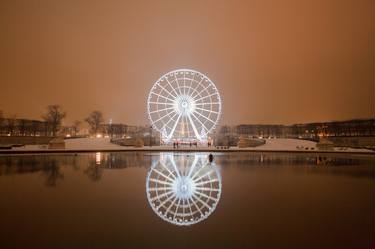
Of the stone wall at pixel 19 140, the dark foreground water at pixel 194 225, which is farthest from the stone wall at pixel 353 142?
the stone wall at pixel 19 140

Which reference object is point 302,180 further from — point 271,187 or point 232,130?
point 232,130

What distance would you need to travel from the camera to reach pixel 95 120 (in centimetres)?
10188

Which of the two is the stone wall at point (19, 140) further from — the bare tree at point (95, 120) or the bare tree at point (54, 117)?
the bare tree at point (95, 120)

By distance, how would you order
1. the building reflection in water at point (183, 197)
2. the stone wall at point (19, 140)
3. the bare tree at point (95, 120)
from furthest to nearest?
the bare tree at point (95, 120) < the stone wall at point (19, 140) < the building reflection in water at point (183, 197)

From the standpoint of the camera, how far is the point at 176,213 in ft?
32.0

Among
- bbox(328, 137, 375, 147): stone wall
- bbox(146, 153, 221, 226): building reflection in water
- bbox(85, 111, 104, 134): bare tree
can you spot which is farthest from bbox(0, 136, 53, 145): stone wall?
bbox(328, 137, 375, 147): stone wall

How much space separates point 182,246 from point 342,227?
14.1 feet

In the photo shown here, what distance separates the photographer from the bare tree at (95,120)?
102 metres

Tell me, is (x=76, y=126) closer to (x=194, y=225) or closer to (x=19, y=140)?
(x=19, y=140)

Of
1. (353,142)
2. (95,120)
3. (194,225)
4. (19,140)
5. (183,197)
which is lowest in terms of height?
(194,225)

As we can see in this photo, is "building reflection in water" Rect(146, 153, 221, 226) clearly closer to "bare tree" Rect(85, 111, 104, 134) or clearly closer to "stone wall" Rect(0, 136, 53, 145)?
"stone wall" Rect(0, 136, 53, 145)

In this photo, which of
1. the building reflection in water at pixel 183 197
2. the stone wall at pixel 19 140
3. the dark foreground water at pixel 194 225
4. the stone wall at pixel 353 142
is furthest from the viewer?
the stone wall at pixel 353 142

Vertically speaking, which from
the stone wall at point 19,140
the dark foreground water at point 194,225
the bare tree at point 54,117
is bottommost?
the dark foreground water at point 194,225

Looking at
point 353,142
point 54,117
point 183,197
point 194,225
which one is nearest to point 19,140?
point 54,117
